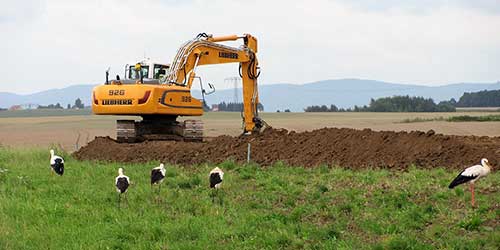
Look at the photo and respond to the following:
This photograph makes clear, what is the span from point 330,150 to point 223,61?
858cm

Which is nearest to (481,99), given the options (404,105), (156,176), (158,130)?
(404,105)

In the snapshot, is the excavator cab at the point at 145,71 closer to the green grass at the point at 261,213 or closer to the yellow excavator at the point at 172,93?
the yellow excavator at the point at 172,93

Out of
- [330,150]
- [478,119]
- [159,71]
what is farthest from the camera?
[478,119]

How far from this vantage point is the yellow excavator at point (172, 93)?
22.8m

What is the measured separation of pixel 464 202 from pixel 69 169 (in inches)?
443

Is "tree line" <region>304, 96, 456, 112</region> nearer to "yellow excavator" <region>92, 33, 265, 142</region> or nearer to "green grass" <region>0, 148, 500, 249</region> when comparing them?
"yellow excavator" <region>92, 33, 265, 142</region>

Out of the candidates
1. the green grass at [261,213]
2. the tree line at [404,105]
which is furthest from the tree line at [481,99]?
the green grass at [261,213]

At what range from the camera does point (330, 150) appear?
745 inches

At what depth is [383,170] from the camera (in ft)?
54.1

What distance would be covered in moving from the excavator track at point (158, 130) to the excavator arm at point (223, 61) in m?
1.59

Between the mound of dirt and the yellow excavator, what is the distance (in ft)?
4.50

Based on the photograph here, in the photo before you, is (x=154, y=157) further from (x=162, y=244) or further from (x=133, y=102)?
(x=162, y=244)

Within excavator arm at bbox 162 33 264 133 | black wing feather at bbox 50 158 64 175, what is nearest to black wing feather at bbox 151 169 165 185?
black wing feather at bbox 50 158 64 175

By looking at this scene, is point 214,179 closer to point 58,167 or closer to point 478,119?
point 58,167
